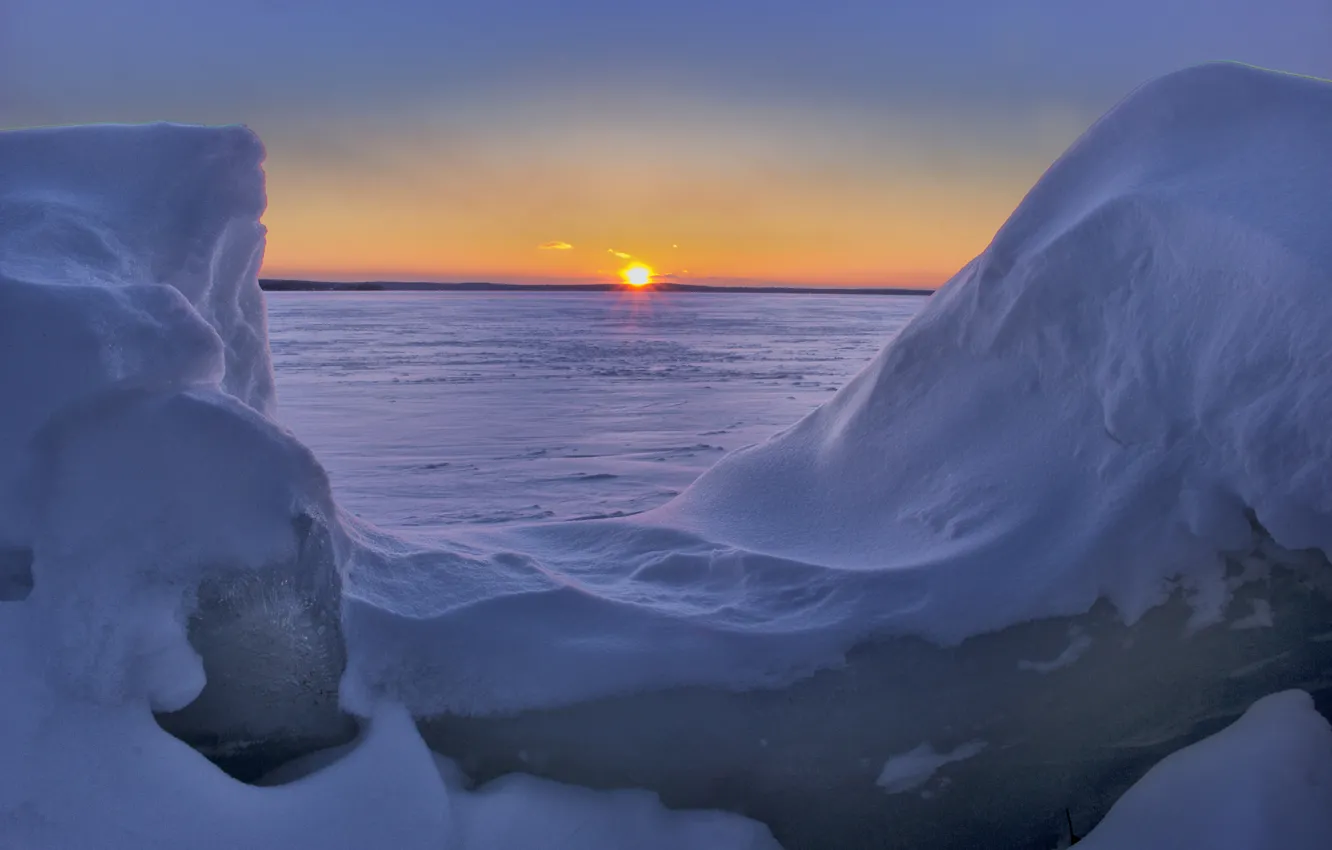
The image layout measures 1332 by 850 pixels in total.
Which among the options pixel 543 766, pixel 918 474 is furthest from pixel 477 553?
pixel 918 474

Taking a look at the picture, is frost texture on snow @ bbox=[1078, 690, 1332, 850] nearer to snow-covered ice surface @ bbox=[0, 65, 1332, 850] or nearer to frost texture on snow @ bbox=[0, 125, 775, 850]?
snow-covered ice surface @ bbox=[0, 65, 1332, 850]

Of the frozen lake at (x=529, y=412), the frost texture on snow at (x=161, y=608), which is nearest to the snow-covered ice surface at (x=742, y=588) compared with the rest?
the frost texture on snow at (x=161, y=608)

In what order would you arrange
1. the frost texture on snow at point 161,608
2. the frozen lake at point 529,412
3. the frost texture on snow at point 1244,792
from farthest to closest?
the frozen lake at point 529,412
the frost texture on snow at point 1244,792
the frost texture on snow at point 161,608

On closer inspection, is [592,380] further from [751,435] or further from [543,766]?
[543,766]

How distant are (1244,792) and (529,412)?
6.21m

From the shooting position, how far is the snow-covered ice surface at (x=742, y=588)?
1810 millimetres

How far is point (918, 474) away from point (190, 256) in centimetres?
225

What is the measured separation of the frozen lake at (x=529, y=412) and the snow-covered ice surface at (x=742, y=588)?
2172 mm

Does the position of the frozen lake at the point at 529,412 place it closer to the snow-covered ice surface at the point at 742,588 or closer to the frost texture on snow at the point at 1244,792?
the snow-covered ice surface at the point at 742,588

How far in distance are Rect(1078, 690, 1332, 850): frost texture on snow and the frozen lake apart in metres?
2.87

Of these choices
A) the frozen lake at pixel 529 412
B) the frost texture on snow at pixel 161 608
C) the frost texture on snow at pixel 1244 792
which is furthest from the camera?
the frozen lake at pixel 529 412

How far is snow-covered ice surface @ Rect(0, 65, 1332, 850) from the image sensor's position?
5.94ft

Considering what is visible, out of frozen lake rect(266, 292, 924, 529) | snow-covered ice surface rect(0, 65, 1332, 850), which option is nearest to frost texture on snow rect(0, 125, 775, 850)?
snow-covered ice surface rect(0, 65, 1332, 850)

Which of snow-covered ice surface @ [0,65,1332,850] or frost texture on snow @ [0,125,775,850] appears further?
snow-covered ice surface @ [0,65,1332,850]
